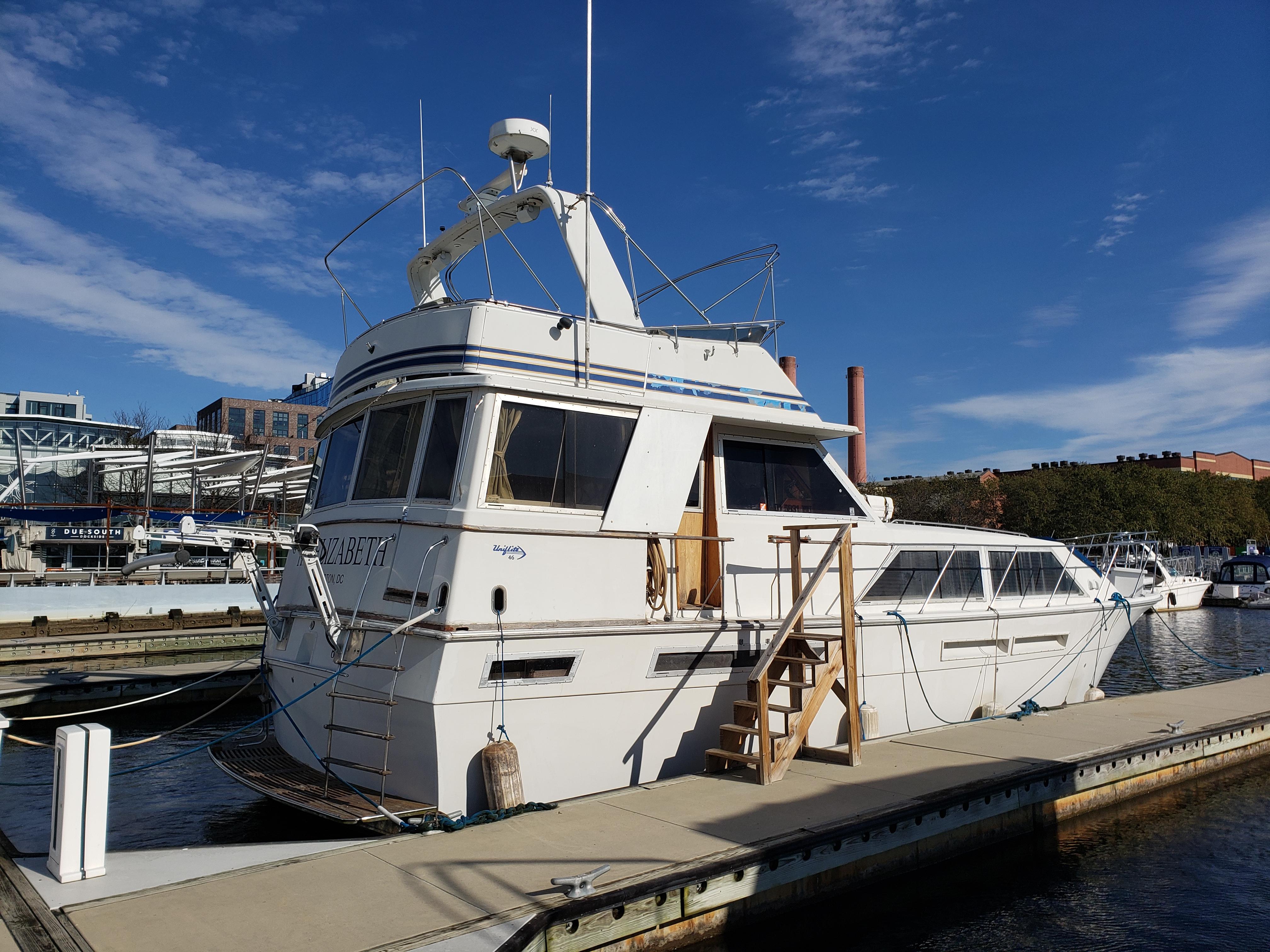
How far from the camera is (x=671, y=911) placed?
5.20 metres

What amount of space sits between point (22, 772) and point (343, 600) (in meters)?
6.66

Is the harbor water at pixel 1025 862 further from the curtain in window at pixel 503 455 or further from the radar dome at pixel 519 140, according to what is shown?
the radar dome at pixel 519 140

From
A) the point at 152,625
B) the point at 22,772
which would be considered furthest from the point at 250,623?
the point at 22,772

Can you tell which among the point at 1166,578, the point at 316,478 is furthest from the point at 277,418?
the point at 316,478

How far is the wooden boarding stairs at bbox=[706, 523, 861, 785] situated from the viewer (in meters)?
7.38

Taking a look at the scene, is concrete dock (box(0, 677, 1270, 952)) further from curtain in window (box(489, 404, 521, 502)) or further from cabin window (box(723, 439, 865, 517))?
cabin window (box(723, 439, 865, 517))

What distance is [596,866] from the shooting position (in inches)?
208

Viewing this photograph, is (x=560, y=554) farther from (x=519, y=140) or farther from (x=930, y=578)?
(x=930, y=578)

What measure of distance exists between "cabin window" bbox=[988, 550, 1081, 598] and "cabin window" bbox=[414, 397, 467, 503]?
6.87 metres

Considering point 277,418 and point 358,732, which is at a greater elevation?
point 277,418

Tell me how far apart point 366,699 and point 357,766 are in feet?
2.02

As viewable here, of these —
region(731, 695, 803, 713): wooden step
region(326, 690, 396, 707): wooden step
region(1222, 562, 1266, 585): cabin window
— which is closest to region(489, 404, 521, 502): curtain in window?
region(326, 690, 396, 707): wooden step

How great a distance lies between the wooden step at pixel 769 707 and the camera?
7547 mm

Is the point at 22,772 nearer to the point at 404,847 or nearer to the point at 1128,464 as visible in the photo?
the point at 404,847
